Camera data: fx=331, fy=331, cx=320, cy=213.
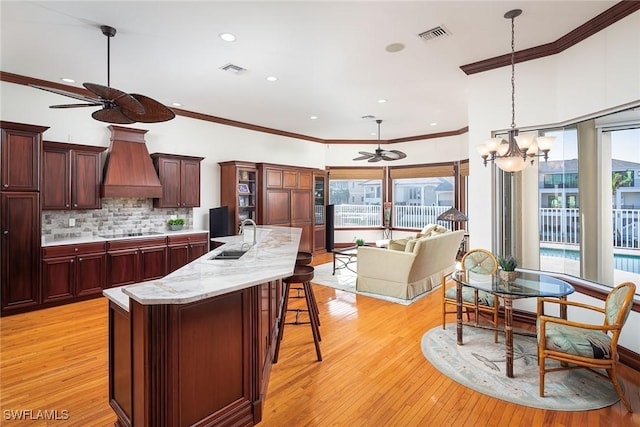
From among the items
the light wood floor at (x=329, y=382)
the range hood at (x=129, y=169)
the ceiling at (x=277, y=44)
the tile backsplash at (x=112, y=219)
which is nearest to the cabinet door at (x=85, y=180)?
the range hood at (x=129, y=169)

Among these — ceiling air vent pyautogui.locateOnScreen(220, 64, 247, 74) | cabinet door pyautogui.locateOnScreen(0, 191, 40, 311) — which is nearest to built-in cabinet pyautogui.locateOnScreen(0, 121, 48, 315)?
cabinet door pyautogui.locateOnScreen(0, 191, 40, 311)

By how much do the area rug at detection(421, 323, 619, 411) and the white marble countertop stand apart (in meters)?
1.74

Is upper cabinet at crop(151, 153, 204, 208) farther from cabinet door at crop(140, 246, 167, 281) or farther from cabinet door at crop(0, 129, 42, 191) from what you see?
cabinet door at crop(0, 129, 42, 191)

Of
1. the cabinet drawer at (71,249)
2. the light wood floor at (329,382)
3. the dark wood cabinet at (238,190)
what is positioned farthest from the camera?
the dark wood cabinet at (238,190)

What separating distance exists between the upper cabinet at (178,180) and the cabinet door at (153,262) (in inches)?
31.9

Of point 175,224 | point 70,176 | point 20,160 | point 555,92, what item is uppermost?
point 555,92

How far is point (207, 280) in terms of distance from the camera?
2.00 meters

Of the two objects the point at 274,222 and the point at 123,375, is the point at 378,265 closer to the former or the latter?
the point at 274,222

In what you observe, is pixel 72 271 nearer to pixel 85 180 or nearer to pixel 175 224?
pixel 85 180

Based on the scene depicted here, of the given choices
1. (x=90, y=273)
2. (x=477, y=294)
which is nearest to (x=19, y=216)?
(x=90, y=273)

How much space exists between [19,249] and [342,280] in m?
4.62

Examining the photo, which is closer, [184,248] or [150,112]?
[150,112]

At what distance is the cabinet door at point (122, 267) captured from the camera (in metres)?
4.94

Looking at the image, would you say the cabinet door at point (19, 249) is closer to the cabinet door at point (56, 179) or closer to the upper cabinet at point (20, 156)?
the upper cabinet at point (20, 156)
